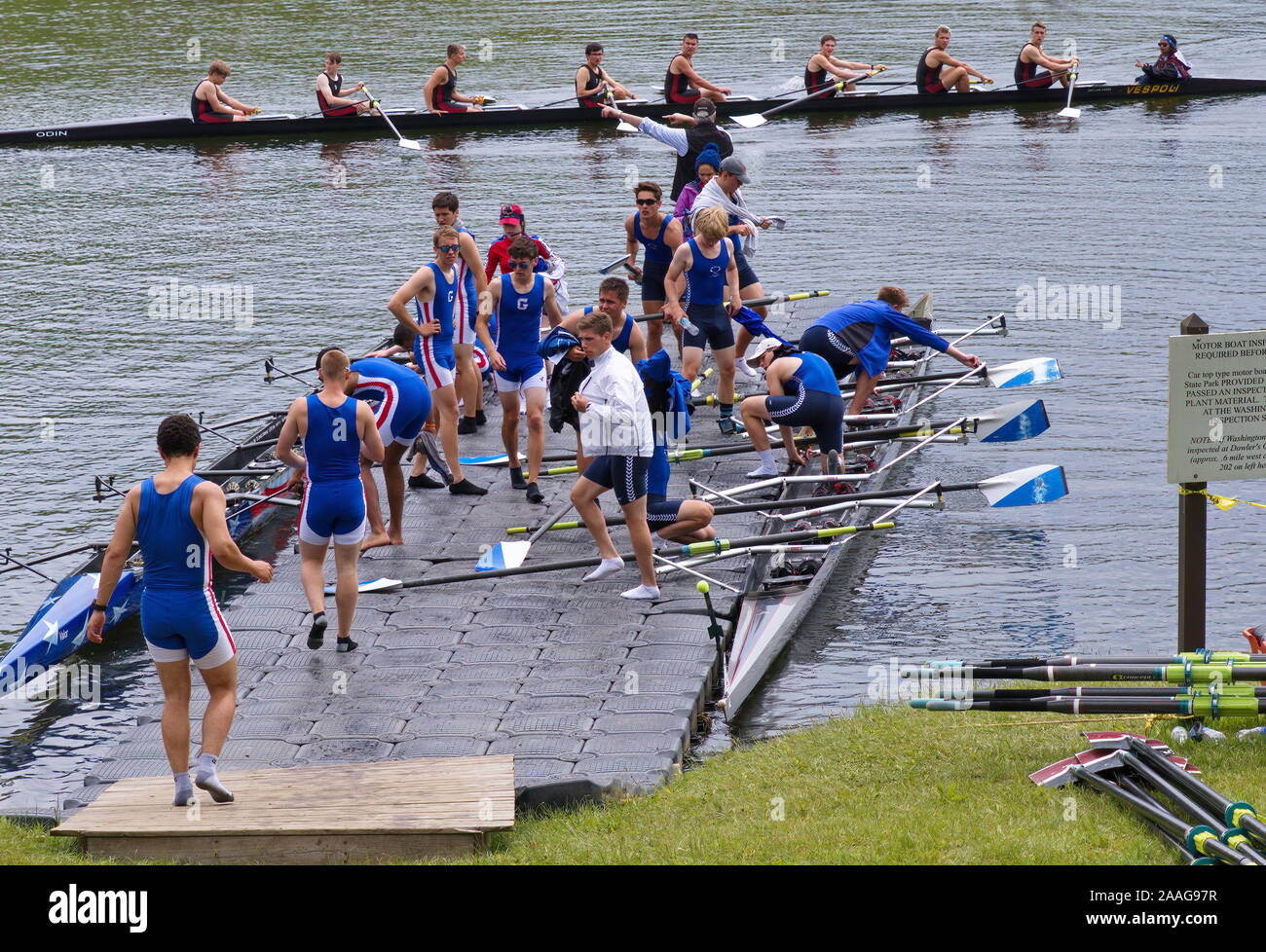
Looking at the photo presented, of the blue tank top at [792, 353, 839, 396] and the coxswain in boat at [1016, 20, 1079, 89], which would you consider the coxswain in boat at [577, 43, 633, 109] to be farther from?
the blue tank top at [792, 353, 839, 396]

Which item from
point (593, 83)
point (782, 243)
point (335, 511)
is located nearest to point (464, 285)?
point (335, 511)

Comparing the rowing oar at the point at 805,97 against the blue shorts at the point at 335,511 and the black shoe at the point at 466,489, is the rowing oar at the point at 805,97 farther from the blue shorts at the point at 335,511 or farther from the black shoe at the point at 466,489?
the blue shorts at the point at 335,511

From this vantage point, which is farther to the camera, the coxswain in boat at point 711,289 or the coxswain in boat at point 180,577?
the coxswain in boat at point 711,289

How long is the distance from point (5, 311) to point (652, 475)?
13.9 m

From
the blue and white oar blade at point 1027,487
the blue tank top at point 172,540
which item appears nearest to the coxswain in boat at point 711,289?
the blue and white oar blade at point 1027,487

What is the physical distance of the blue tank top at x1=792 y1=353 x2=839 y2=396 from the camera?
13.7 m

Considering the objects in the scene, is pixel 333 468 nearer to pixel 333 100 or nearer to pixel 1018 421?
pixel 1018 421

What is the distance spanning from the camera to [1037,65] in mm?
33750

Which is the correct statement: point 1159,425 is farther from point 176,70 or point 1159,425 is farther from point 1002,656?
point 176,70

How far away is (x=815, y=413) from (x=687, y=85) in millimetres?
21127

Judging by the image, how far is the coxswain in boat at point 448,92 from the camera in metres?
33.1

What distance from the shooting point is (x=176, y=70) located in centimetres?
4091

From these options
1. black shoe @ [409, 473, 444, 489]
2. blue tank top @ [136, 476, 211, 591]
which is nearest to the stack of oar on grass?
blue tank top @ [136, 476, 211, 591]

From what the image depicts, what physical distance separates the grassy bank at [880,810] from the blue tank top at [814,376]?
14.7 feet
